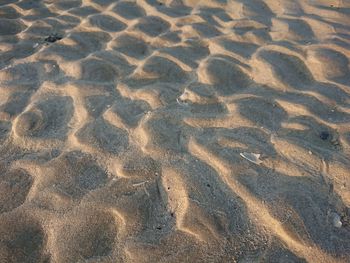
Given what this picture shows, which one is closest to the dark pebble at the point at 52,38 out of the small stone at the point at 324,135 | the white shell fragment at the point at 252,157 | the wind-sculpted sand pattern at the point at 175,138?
the wind-sculpted sand pattern at the point at 175,138

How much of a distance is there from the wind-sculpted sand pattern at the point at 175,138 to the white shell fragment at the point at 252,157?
0.03m

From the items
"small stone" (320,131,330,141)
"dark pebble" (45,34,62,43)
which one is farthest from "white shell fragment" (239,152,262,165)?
"dark pebble" (45,34,62,43)

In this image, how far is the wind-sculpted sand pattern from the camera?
1.57 metres

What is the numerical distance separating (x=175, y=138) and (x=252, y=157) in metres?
0.40

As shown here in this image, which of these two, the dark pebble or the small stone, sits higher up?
the small stone

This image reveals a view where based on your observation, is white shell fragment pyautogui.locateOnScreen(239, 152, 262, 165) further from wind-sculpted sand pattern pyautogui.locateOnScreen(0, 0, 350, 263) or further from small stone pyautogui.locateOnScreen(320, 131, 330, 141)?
small stone pyautogui.locateOnScreen(320, 131, 330, 141)

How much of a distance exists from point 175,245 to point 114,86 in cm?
119

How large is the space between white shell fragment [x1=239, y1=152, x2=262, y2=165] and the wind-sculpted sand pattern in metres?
0.03

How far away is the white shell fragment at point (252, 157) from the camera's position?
6.16ft

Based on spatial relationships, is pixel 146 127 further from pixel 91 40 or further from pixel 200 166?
pixel 91 40

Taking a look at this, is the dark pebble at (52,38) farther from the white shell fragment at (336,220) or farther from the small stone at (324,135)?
the white shell fragment at (336,220)

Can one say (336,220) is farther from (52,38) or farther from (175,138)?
(52,38)

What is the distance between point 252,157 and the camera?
1900 millimetres

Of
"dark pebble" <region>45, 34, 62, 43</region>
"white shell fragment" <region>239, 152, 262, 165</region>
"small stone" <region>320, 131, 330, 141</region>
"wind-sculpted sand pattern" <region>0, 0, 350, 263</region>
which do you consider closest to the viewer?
"wind-sculpted sand pattern" <region>0, 0, 350, 263</region>
